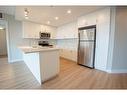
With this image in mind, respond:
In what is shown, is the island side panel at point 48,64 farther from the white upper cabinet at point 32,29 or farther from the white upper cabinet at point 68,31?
the white upper cabinet at point 32,29

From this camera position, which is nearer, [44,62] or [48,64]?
[44,62]

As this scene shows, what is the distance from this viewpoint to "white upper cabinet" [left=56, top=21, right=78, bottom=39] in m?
5.46

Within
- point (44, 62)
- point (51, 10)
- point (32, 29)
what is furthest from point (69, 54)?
point (44, 62)

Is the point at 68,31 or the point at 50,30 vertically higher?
the point at 50,30

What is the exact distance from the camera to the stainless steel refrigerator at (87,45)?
4020 millimetres

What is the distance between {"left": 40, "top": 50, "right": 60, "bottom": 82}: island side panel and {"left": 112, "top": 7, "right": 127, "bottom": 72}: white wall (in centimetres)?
203

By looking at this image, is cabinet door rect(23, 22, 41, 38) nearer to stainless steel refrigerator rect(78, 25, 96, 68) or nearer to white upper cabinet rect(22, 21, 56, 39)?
white upper cabinet rect(22, 21, 56, 39)

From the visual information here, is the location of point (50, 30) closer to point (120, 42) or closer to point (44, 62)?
point (44, 62)

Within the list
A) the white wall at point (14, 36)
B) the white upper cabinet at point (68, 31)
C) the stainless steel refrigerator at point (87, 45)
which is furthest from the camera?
the white upper cabinet at point (68, 31)

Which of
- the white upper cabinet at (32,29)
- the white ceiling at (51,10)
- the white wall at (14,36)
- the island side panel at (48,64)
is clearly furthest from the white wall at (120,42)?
the white wall at (14,36)

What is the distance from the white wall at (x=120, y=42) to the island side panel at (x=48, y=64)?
2030 millimetres

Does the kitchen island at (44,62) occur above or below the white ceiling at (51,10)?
below

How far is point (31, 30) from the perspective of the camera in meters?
5.68

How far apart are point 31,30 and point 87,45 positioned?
3285 mm
